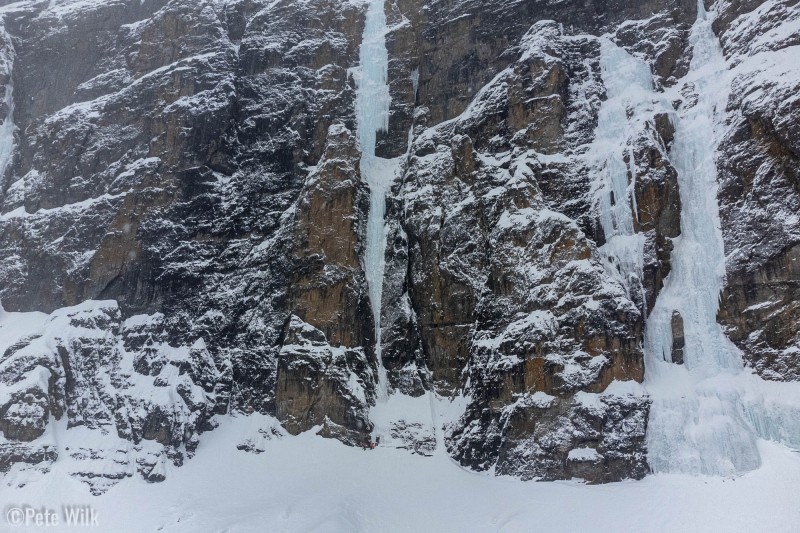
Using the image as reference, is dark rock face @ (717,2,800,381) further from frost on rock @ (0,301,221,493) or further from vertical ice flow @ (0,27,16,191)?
vertical ice flow @ (0,27,16,191)

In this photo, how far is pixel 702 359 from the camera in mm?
33250

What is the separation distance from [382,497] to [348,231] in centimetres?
1961

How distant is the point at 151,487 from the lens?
128 ft

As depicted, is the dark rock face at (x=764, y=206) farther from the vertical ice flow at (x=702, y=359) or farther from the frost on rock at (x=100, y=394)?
the frost on rock at (x=100, y=394)

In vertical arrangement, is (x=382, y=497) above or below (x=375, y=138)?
below

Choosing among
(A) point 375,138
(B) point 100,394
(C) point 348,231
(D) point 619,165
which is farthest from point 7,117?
(D) point 619,165

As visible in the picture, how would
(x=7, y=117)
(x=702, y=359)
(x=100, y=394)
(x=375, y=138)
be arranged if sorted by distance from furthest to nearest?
1. (x=7, y=117)
2. (x=375, y=138)
3. (x=100, y=394)
4. (x=702, y=359)

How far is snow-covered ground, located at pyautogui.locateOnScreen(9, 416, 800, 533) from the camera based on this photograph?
2808cm

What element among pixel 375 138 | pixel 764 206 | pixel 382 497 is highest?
pixel 375 138

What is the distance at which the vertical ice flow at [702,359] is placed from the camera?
30.0 metres

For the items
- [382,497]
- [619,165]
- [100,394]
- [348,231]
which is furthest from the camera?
[348,231]

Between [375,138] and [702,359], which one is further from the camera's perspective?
[375,138]

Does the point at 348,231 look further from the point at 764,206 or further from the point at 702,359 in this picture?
the point at 764,206

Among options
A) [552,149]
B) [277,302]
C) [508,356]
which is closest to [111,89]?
[277,302]
